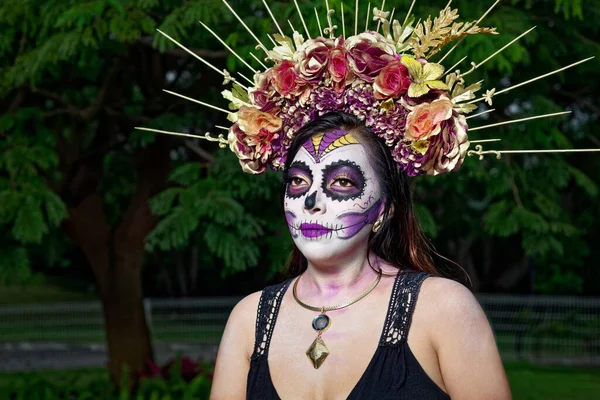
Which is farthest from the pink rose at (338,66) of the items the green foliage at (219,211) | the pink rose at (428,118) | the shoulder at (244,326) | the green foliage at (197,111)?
the green foliage at (219,211)

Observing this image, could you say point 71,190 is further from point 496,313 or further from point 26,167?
point 496,313

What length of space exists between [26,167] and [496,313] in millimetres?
9951

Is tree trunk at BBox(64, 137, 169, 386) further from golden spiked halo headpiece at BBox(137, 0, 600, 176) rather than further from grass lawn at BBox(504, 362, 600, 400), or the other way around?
golden spiked halo headpiece at BBox(137, 0, 600, 176)

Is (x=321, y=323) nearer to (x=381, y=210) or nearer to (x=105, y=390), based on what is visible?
(x=381, y=210)

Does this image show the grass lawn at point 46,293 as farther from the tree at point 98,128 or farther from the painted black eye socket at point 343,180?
the painted black eye socket at point 343,180

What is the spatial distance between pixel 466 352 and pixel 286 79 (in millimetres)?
1090

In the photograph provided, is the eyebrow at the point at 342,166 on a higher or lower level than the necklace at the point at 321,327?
higher

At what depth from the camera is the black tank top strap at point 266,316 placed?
3.66m

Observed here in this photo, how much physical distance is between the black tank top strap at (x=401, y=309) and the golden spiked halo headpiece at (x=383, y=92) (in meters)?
0.39

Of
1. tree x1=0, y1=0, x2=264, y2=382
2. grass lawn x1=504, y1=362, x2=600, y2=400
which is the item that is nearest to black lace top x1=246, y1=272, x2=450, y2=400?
tree x1=0, y1=0, x2=264, y2=382

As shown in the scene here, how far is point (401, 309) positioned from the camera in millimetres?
3439

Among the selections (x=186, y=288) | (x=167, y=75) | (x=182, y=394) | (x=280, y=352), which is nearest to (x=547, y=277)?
(x=186, y=288)

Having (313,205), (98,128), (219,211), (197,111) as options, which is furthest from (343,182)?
(98,128)

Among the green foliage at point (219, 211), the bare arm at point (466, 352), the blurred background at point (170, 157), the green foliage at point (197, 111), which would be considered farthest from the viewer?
the green foliage at point (219, 211)
